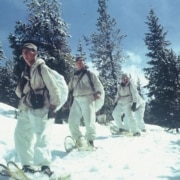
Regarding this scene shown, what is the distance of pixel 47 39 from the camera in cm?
2861

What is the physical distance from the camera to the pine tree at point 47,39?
2687 centimetres

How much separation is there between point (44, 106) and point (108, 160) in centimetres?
236

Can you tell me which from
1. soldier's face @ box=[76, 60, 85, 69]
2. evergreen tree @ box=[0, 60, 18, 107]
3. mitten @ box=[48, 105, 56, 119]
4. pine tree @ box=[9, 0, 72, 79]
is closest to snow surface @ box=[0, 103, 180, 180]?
mitten @ box=[48, 105, 56, 119]

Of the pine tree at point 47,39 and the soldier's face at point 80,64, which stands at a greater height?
the pine tree at point 47,39

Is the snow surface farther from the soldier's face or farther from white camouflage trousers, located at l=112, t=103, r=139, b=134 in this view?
white camouflage trousers, located at l=112, t=103, r=139, b=134

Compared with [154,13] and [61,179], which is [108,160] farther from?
[154,13]

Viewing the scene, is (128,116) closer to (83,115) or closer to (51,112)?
(83,115)

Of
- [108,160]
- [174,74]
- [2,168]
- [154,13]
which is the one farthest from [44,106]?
[154,13]

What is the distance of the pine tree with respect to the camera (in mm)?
26872

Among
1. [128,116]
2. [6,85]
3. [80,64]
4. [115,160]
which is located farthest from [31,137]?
[6,85]

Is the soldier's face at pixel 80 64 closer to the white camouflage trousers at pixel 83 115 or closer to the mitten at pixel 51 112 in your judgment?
the white camouflage trousers at pixel 83 115

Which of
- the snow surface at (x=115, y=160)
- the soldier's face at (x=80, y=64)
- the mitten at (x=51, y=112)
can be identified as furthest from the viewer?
the soldier's face at (x=80, y=64)

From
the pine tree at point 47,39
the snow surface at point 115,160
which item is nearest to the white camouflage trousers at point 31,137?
the snow surface at point 115,160

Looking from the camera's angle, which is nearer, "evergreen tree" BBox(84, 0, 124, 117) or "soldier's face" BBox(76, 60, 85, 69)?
"soldier's face" BBox(76, 60, 85, 69)
